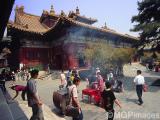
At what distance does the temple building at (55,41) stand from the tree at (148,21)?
540cm

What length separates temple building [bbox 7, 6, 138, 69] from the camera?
2278cm

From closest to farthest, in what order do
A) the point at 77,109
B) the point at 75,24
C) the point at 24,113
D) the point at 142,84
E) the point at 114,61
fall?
the point at 77,109
the point at 24,113
the point at 142,84
the point at 75,24
the point at 114,61

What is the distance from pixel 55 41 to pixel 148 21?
10.4 metres

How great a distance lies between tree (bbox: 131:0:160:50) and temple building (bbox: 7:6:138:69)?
17.7 feet

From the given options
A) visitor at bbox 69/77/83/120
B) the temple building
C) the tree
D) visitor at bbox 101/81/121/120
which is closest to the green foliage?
the temple building

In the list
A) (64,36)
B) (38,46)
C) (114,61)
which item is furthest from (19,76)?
(114,61)

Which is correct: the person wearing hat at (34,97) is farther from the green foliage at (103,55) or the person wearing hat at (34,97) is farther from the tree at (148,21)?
the green foliage at (103,55)

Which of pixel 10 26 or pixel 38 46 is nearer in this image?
pixel 10 26

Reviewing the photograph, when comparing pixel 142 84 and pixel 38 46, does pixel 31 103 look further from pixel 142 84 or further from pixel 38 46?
pixel 38 46

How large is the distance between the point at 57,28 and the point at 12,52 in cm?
653

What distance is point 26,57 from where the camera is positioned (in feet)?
80.3

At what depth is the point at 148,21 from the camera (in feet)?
61.9

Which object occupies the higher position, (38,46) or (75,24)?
(75,24)

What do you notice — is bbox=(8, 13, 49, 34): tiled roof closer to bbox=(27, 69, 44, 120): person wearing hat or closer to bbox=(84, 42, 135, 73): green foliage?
bbox=(84, 42, 135, 73): green foliage
